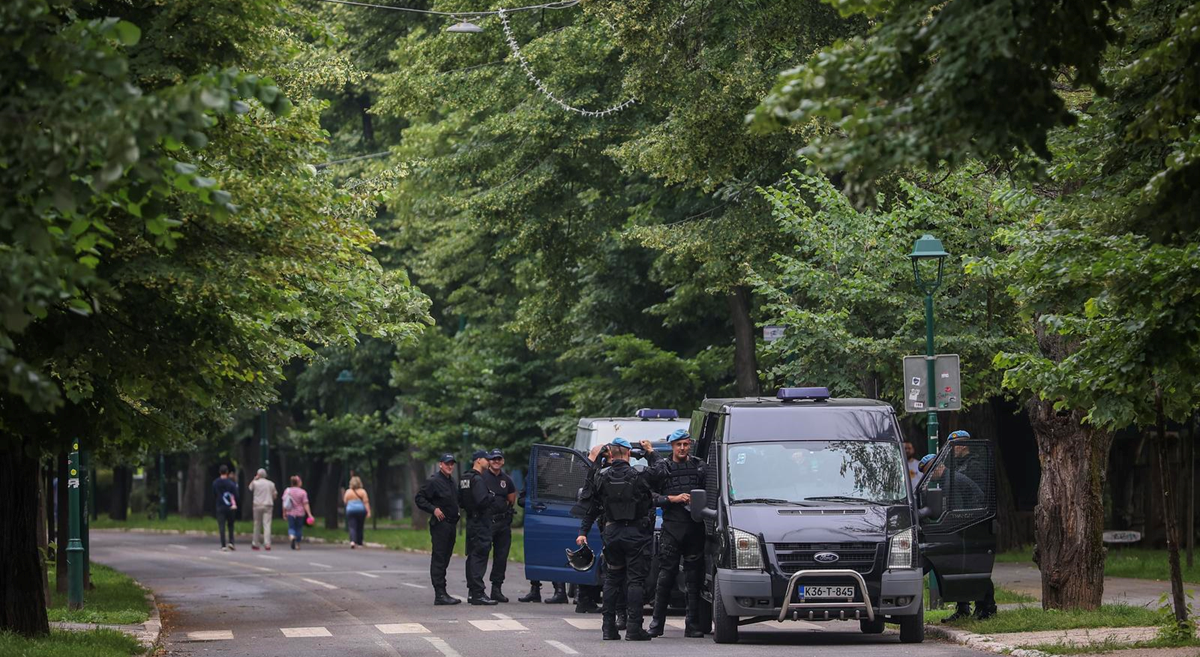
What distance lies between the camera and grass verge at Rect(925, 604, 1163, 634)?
52.5ft

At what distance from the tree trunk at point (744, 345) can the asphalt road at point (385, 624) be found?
196 inches

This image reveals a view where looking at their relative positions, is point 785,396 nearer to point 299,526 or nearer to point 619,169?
point 619,169

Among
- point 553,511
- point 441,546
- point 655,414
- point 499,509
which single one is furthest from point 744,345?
point 553,511

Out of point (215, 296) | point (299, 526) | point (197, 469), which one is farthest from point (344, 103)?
point (215, 296)

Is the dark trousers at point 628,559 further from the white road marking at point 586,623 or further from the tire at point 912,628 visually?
the tire at point 912,628

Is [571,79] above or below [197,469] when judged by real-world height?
above

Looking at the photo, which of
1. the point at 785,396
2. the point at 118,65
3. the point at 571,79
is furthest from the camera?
the point at 571,79

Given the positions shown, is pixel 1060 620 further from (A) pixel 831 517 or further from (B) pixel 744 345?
(B) pixel 744 345

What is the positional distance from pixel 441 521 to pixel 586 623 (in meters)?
3.84

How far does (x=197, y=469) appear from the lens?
60094 mm

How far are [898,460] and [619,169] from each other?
50.8 feet

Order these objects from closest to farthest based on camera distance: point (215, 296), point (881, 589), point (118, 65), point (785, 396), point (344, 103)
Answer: point (118, 65) < point (215, 296) < point (881, 589) < point (785, 396) < point (344, 103)

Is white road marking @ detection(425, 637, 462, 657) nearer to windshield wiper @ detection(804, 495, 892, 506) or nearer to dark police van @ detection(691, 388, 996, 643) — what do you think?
dark police van @ detection(691, 388, 996, 643)

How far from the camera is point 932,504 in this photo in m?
15.8
